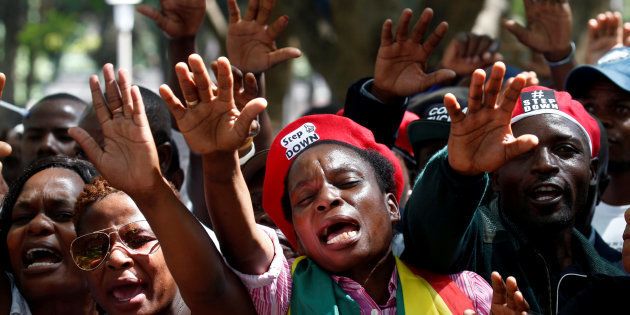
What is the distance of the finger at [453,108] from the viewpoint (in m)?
3.59

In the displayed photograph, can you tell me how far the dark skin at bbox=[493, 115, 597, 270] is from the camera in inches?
173

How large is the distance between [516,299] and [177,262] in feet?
3.34

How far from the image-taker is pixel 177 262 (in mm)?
3521

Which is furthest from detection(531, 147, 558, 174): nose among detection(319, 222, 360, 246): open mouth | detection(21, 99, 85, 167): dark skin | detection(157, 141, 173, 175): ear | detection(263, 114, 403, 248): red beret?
detection(21, 99, 85, 167): dark skin

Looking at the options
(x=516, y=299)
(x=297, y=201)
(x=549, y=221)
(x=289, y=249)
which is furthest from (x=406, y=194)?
(x=516, y=299)

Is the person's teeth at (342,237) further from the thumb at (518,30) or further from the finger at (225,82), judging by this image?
the thumb at (518,30)

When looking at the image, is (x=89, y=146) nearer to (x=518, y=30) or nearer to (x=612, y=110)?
(x=612, y=110)

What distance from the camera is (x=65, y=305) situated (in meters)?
4.46

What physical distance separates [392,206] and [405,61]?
3.46 feet

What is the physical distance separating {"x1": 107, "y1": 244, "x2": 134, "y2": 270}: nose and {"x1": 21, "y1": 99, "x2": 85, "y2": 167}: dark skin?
224cm

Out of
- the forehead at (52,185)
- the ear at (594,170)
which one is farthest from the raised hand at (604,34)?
the forehead at (52,185)

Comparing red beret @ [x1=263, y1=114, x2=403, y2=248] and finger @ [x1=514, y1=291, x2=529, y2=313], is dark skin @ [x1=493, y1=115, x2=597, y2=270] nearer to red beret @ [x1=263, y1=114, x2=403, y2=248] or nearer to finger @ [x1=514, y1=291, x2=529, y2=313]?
red beret @ [x1=263, y1=114, x2=403, y2=248]

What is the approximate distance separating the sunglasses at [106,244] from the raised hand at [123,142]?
1.81 ft

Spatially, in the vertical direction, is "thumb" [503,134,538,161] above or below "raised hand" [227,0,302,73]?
above
